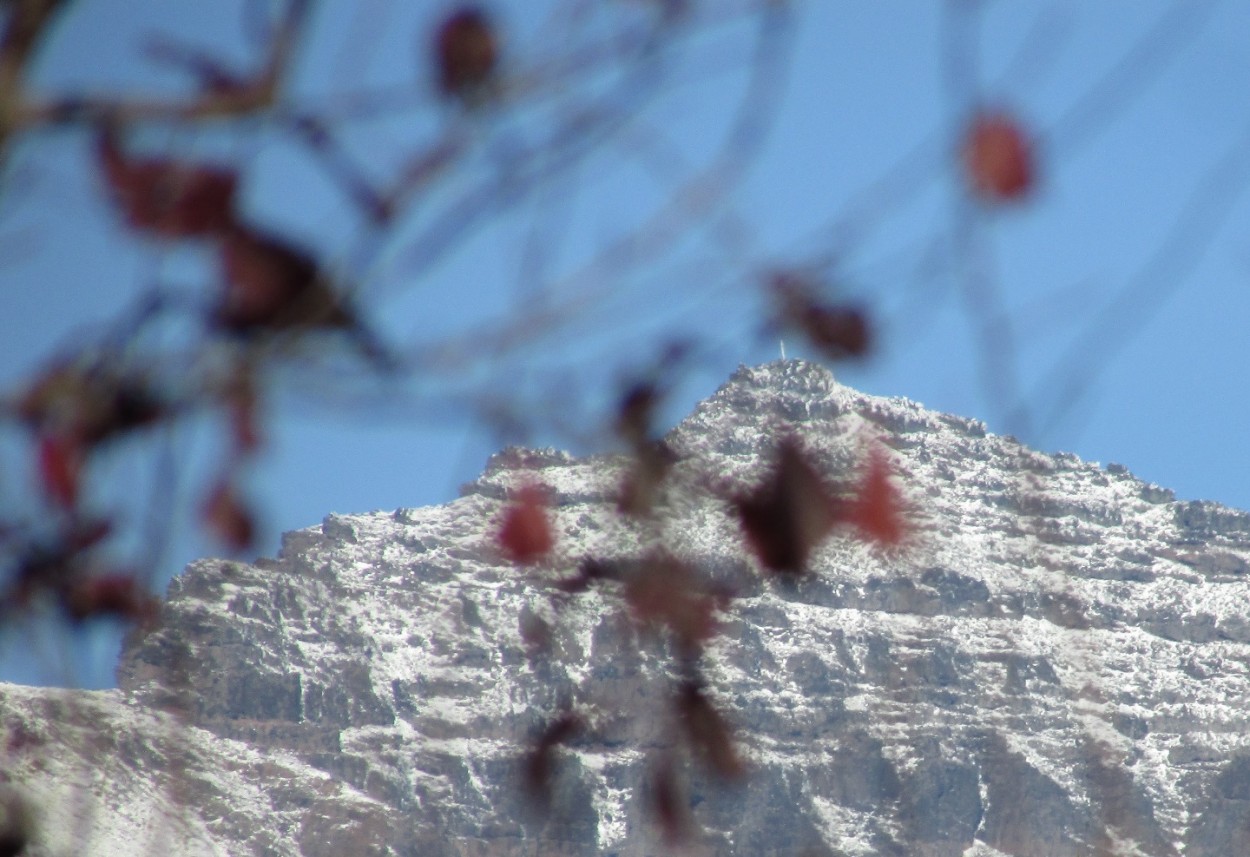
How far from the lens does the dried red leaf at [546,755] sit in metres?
2.94

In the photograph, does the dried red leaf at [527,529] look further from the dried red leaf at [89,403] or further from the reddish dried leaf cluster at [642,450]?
the dried red leaf at [89,403]

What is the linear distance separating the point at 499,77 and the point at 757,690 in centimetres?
11642

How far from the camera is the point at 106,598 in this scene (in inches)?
113

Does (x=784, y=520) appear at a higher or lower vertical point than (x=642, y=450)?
lower

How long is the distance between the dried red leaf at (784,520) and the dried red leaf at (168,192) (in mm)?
887

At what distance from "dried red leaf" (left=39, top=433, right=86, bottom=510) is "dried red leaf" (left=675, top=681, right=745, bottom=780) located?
1.01m

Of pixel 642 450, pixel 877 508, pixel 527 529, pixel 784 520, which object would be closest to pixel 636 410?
pixel 642 450

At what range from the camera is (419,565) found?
431ft

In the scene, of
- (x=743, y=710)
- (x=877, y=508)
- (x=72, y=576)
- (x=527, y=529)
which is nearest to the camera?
(x=877, y=508)

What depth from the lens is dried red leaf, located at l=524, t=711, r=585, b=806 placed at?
9.64 ft

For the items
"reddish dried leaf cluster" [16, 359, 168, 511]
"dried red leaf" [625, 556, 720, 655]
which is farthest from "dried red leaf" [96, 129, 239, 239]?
"dried red leaf" [625, 556, 720, 655]

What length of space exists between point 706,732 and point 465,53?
113cm

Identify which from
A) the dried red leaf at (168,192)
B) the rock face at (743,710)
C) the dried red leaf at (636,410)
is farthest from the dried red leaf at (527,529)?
the rock face at (743,710)

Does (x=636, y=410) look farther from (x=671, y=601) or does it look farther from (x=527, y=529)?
(x=527, y=529)
